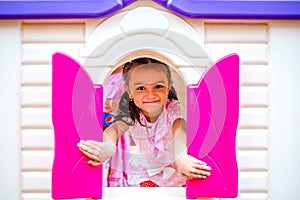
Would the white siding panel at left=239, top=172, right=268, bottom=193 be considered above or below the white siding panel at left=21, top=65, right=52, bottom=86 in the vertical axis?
below

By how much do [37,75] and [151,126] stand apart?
0.38 meters

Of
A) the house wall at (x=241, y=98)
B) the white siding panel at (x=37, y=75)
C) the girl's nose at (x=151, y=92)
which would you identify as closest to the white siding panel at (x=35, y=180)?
the house wall at (x=241, y=98)

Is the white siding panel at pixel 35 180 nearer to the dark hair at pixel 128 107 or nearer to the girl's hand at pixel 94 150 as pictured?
the girl's hand at pixel 94 150

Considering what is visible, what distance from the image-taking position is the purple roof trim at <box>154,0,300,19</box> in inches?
48.5

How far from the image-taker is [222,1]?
1.24 metres

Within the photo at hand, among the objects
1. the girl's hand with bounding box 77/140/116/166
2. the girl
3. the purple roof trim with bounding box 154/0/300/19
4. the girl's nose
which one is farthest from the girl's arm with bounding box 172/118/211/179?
the purple roof trim with bounding box 154/0/300/19

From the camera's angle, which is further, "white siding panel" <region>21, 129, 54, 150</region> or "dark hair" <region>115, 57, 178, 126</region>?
"dark hair" <region>115, 57, 178, 126</region>

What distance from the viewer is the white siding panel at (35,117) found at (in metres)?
1.28

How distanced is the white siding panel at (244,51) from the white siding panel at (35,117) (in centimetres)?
48

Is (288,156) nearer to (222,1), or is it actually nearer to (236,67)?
(236,67)

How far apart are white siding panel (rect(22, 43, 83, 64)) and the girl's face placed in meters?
0.19

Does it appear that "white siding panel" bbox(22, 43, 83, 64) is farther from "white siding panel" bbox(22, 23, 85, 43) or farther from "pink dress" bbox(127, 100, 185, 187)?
"pink dress" bbox(127, 100, 185, 187)

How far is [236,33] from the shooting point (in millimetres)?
1271

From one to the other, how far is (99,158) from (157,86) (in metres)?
0.27
